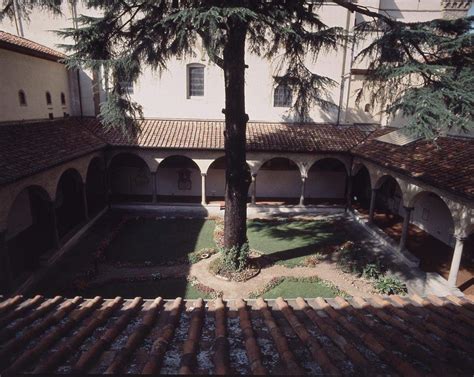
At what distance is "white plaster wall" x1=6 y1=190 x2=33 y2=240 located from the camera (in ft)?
45.8

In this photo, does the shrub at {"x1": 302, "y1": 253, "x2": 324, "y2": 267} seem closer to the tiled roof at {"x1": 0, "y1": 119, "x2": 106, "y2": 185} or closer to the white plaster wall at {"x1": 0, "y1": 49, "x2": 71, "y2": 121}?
the tiled roof at {"x1": 0, "y1": 119, "x2": 106, "y2": 185}

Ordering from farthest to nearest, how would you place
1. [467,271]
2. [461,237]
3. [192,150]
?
1. [192,150]
2. [467,271]
3. [461,237]

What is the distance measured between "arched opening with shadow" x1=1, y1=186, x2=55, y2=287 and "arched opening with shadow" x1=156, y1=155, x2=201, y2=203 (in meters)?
6.95

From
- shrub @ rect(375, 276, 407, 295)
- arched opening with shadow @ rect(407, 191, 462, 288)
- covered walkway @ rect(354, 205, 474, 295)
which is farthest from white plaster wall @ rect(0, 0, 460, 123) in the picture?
shrub @ rect(375, 276, 407, 295)

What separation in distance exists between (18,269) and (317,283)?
1088 centimetres

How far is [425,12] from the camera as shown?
68.9 feet

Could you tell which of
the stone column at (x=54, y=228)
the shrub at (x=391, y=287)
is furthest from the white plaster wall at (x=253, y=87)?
the shrub at (x=391, y=287)

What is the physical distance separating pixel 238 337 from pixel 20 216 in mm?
14395

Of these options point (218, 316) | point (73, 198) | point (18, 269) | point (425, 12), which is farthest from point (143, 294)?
point (425, 12)

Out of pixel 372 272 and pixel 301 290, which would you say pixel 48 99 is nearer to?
pixel 301 290

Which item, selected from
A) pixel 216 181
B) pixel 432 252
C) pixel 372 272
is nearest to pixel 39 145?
pixel 216 181

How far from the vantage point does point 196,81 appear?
799 inches

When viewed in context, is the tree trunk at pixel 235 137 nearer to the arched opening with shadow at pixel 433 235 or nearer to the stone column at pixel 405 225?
the stone column at pixel 405 225

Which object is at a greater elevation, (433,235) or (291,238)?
(433,235)
